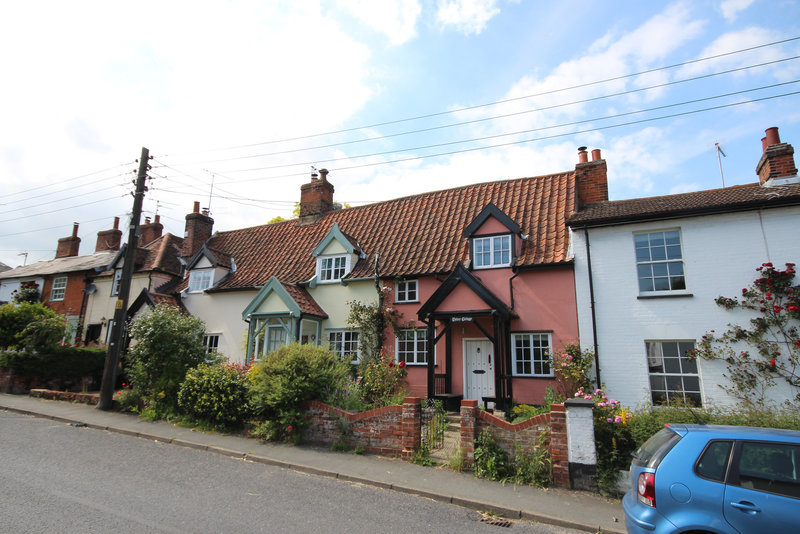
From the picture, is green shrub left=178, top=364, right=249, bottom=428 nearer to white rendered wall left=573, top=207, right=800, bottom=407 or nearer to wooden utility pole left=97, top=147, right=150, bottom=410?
wooden utility pole left=97, top=147, right=150, bottom=410

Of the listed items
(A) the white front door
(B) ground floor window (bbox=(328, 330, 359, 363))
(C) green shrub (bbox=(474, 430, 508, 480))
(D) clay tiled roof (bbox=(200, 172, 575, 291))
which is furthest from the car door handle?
(B) ground floor window (bbox=(328, 330, 359, 363))

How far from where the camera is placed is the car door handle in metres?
4.31

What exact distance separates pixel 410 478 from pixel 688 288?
30.2 feet

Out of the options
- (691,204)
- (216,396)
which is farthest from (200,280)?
(691,204)

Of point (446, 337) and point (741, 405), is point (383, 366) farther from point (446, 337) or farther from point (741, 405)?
point (741, 405)

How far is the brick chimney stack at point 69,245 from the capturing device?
30.8 m

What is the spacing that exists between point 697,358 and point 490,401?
5.69m

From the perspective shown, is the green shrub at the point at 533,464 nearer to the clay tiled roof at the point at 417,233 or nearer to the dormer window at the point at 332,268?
the clay tiled roof at the point at 417,233

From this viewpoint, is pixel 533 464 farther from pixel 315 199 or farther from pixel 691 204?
pixel 315 199

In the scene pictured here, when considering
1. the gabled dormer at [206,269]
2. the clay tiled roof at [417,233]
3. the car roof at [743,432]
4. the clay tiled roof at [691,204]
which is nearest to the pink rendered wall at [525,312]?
the clay tiled roof at [417,233]

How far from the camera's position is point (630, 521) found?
4992 mm

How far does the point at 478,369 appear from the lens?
47.2 feet

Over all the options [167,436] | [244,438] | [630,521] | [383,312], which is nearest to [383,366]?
[383,312]

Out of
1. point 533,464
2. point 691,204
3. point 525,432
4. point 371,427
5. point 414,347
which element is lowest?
point 533,464
